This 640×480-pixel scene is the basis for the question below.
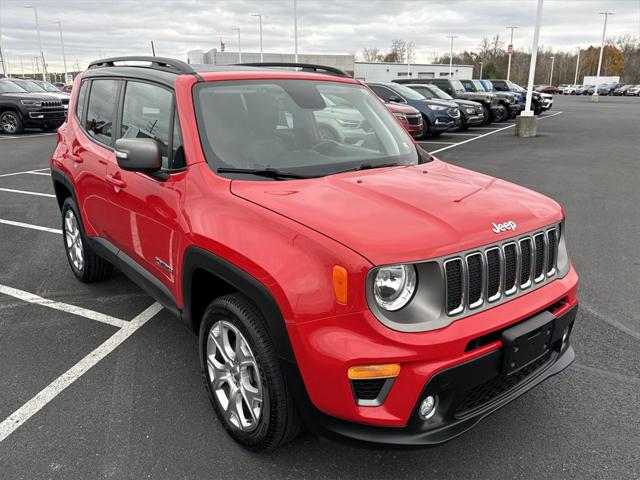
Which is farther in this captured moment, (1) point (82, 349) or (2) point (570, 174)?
(2) point (570, 174)

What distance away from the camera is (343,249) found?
6.90ft

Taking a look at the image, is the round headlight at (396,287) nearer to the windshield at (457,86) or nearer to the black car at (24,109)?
the black car at (24,109)

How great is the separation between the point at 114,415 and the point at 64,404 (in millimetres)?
350

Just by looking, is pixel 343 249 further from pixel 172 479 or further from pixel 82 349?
pixel 82 349

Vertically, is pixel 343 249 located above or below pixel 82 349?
above

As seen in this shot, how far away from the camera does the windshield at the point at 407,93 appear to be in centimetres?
1722

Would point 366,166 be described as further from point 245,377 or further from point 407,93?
point 407,93

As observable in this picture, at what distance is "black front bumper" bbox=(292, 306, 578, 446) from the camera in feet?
7.02

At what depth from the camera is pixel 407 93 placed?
17516 millimetres

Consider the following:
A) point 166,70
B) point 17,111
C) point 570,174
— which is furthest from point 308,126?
point 17,111

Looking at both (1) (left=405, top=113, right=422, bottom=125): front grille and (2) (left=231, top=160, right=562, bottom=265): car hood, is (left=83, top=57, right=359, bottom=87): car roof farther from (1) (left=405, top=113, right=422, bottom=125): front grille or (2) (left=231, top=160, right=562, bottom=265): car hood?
(1) (left=405, top=113, right=422, bottom=125): front grille

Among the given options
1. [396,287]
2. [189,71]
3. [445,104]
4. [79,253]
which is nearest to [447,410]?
[396,287]

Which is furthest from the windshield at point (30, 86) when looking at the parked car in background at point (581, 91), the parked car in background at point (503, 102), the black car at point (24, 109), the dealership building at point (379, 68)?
the parked car in background at point (581, 91)

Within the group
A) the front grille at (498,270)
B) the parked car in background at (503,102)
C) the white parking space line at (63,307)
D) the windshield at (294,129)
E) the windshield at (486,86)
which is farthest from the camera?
the windshield at (486,86)
